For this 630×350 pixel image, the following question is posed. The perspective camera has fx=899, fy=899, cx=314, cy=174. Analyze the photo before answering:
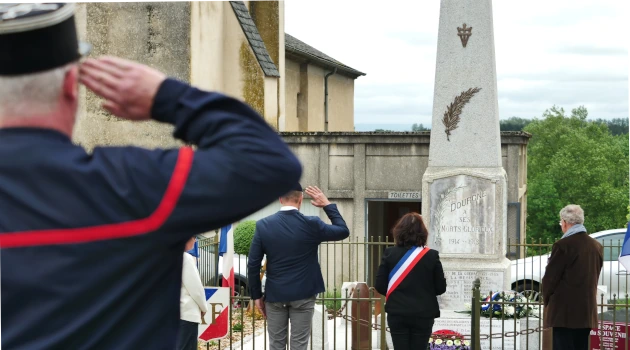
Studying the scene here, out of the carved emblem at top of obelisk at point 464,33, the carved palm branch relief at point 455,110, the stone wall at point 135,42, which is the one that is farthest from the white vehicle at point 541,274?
the stone wall at point 135,42

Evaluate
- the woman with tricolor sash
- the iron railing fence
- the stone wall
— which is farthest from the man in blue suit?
the stone wall

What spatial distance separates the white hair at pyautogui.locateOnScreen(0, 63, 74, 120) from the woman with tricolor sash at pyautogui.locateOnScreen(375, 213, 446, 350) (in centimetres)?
611

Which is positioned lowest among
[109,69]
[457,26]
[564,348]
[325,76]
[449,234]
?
[564,348]

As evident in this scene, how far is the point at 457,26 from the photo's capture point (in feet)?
41.2

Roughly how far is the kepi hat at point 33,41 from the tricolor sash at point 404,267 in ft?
19.9

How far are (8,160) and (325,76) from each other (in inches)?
1418

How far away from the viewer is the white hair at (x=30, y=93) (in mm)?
1832

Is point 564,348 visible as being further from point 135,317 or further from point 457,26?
point 135,317

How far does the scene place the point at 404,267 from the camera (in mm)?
7746

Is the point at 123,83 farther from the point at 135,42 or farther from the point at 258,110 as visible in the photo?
the point at 258,110

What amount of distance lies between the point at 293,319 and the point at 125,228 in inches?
264

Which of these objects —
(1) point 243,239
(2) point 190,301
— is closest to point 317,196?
(2) point 190,301

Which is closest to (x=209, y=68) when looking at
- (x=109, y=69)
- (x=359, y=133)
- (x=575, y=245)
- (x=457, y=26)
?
(x=359, y=133)

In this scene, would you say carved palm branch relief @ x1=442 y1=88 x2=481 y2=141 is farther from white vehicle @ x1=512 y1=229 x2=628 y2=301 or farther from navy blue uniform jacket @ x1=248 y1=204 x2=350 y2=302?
navy blue uniform jacket @ x1=248 y1=204 x2=350 y2=302
